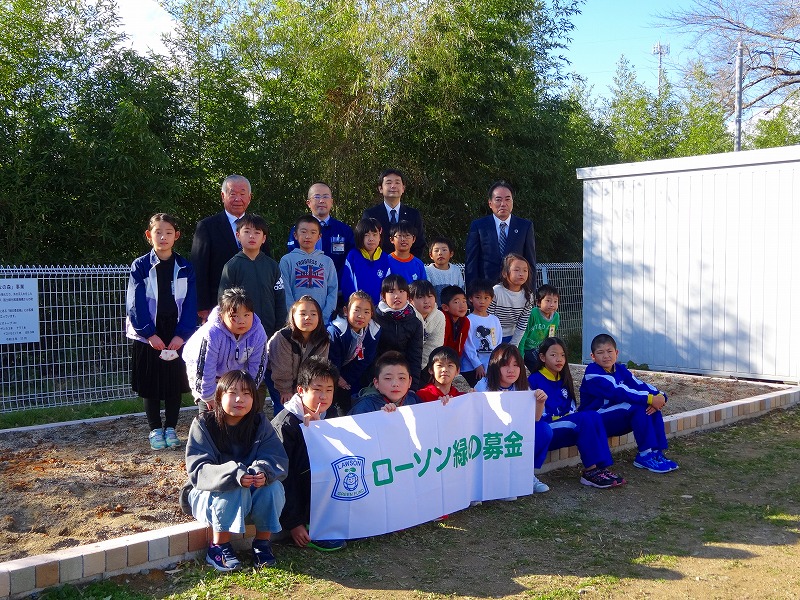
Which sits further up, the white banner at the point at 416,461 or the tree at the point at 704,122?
the tree at the point at 704,122

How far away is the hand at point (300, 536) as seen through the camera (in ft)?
12.9

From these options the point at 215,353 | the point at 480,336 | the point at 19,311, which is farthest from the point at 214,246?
the point at 19,311

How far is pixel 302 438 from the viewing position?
13.4 feet

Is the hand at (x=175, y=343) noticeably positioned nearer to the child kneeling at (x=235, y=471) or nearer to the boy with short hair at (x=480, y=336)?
the child kneeling at (x=235, y=471)

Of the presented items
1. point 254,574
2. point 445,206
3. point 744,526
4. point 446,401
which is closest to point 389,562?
point 254,574

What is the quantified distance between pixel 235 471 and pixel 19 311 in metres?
4.86

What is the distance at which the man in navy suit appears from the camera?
6.50m

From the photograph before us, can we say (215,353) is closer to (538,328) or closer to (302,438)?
(302,438)

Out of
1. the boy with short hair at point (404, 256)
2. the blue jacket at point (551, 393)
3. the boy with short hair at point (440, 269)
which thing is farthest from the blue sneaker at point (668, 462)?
the boy with short hair at point (404, 256)

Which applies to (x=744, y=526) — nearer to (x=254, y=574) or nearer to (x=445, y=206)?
(x=254, y=574)

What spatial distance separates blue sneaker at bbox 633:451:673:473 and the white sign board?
18.4 feet

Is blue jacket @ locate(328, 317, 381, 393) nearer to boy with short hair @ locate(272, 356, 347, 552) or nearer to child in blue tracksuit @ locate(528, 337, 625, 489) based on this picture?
boy with short hair @ locate(272, 356, 347, 552)

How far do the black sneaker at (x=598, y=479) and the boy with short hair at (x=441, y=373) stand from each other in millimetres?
1179

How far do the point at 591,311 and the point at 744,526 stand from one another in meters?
6.56
